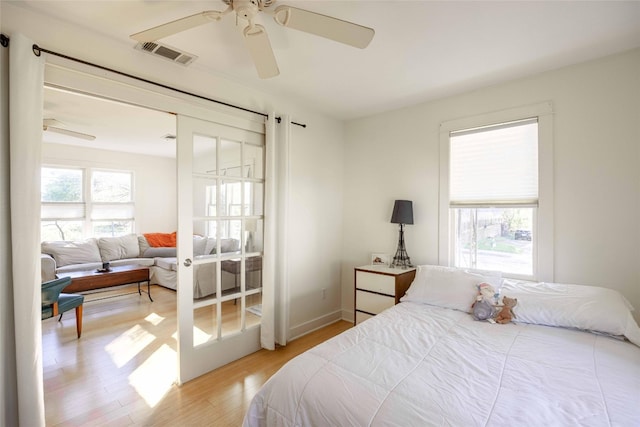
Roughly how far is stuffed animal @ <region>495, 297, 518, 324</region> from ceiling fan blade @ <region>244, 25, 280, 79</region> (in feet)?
7.32

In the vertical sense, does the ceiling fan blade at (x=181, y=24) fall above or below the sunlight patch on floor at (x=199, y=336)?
above

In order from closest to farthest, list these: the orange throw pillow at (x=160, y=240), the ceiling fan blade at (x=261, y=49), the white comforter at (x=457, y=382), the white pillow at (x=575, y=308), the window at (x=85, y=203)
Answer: the white comforter at (x=457, y=382) < the ceiling fan blade at (x=261, y=49) < the white pillow at (x=575, y=308) < the window at (x=85, y=203) < the orange throw pillow at (x=160, y=240)

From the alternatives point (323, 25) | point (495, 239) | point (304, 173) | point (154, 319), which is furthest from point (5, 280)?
point (495, 239)

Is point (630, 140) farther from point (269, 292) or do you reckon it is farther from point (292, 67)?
point (269, 292)

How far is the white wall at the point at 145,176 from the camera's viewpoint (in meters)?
5.38

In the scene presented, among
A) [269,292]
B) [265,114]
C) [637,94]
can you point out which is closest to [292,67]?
[265,114]

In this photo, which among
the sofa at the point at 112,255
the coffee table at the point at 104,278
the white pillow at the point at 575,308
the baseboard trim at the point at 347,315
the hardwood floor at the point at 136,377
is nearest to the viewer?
the white pillow at the point at 575,308

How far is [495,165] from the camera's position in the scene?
8.96 ft

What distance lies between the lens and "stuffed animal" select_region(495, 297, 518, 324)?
2084 mm

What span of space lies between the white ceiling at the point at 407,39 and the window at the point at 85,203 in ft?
15.1

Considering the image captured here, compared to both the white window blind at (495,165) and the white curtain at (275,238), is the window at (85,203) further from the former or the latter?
the white window blind at (495,165)

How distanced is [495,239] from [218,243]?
2.50 metres

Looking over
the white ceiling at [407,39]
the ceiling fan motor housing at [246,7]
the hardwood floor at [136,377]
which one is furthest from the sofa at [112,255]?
the ceiling fan motor housing at [246,7]

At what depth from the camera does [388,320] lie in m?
2.09
